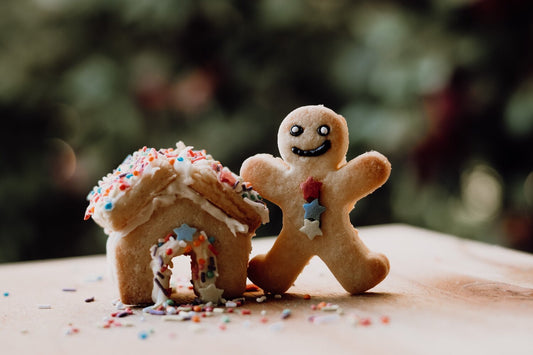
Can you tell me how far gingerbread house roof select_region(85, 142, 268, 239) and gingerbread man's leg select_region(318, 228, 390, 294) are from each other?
0.18 m

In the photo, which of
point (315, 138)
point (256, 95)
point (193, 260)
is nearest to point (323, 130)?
point (315, 138)

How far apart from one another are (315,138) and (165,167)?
0.35 meters

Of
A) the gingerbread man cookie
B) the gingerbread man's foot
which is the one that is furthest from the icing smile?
the gingerbread man's foot

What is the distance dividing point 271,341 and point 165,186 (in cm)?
43

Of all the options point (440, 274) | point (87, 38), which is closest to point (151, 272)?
point (440, 274)

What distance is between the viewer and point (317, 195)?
4.59 ft

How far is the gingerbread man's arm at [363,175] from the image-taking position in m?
1.38

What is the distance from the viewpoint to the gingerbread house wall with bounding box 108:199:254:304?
1328 mm

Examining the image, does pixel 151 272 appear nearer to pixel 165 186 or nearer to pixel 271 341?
pixel 165 186

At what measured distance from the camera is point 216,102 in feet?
8.41

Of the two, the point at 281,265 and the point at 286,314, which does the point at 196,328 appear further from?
the point at 281,265

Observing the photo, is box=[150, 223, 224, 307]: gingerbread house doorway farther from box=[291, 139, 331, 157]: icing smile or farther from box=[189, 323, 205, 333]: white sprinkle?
box=[291, 139, 331, 157]: icing smile

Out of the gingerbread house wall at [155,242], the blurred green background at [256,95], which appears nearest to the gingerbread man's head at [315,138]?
the gingerbread house wall at [155,242]

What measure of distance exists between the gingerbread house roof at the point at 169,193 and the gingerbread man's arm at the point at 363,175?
19cm
